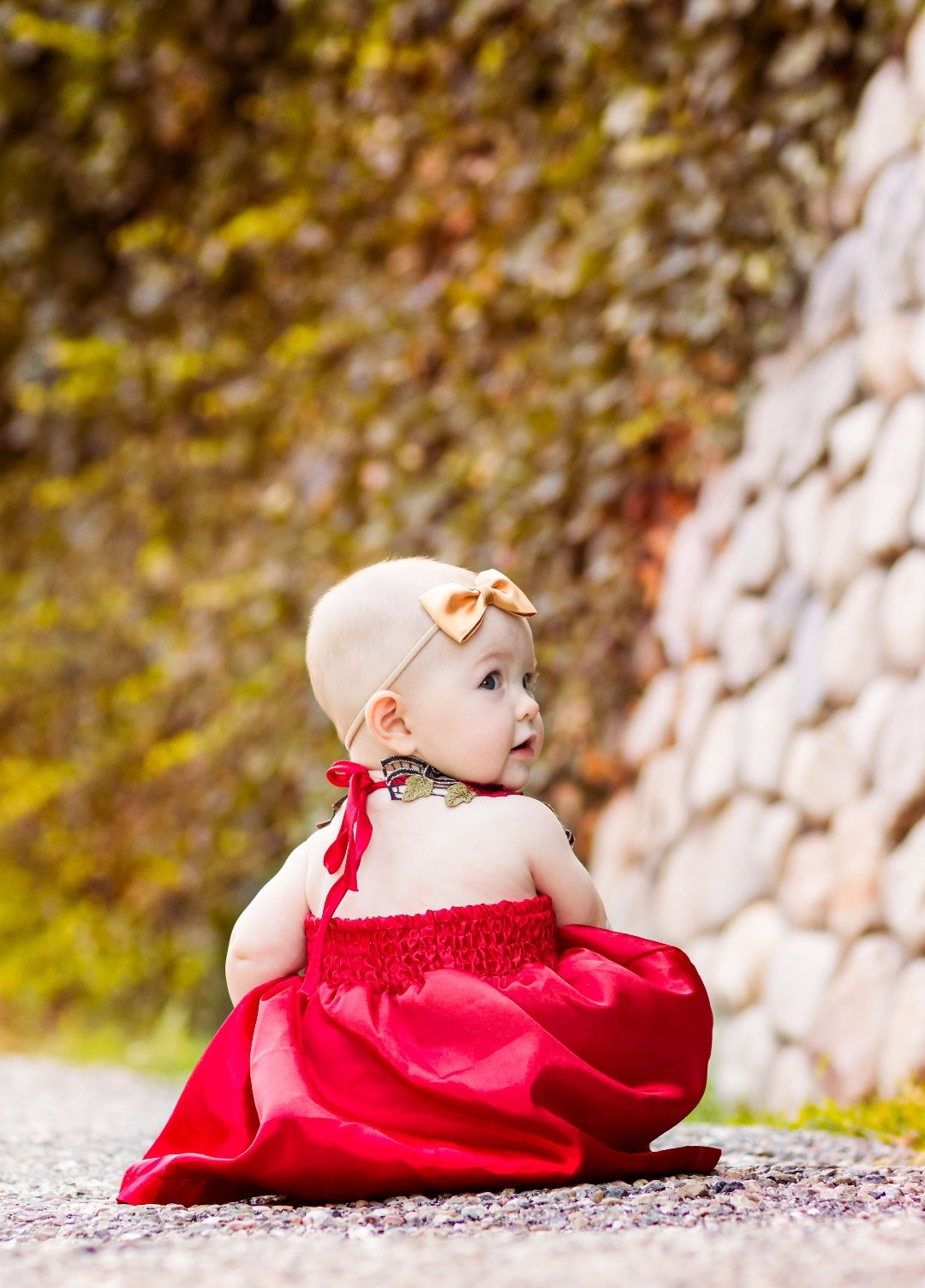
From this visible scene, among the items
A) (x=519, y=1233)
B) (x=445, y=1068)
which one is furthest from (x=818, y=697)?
(x=519, y=1233)

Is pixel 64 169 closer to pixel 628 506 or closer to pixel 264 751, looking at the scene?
pixel 264 751

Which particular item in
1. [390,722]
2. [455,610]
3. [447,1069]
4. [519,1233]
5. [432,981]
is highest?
[455,610]

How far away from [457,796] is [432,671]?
159 millimetres

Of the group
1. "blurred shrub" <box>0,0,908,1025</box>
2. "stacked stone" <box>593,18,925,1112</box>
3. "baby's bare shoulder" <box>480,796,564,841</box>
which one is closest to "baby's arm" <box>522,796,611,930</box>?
"baby's bare shoulder" <box>480,796,564,841</box>

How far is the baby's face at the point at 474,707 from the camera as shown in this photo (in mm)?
1782

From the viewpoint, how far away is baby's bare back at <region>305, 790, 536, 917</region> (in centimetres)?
175

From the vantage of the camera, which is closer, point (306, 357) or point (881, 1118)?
point (881, 1118)

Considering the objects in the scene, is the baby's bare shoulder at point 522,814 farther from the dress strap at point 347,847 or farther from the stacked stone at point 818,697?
the stacked stone at point 818,697

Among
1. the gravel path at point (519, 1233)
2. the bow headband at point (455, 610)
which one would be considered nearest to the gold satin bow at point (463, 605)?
the bow headband at point (455, 610)

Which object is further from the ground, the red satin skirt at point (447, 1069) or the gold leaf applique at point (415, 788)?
the gold leaf applique at point (415, 788)

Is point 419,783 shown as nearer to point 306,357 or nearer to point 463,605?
point 463,605

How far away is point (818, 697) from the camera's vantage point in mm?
A: 2771

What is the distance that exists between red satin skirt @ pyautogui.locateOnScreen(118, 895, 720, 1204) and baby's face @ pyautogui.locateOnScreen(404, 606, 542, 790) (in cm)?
18

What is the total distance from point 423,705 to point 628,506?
1743mm
